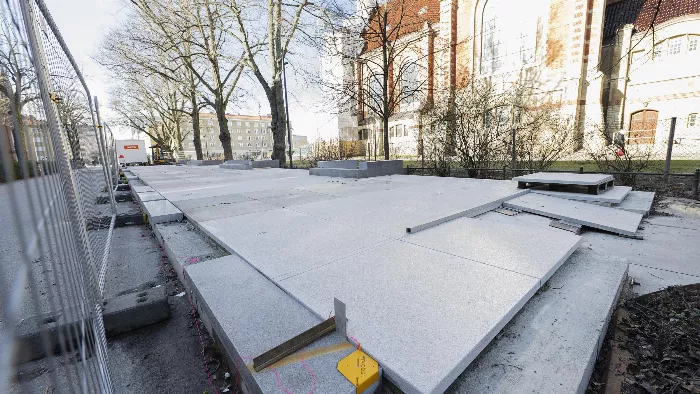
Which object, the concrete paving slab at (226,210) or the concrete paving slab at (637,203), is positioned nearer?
the concrete paving slab at (226,210)

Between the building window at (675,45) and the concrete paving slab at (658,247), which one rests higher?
the building window at (675,45)

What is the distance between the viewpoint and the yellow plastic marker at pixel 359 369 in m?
1.34

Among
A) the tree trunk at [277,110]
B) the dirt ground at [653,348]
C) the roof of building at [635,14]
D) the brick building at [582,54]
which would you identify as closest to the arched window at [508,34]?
the brick building at [582,54]

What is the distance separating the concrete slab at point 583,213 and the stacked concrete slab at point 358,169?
463cm

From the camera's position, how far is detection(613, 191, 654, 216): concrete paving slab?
463cm

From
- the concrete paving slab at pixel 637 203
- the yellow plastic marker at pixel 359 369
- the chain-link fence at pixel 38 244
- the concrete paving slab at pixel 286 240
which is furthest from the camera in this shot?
the concrete paving slab at pixel 637 203

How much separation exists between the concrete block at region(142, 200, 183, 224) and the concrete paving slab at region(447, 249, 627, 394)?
4.04 m

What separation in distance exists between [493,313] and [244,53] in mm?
18408

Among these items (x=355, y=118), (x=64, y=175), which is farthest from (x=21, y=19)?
(x=355, y=118)

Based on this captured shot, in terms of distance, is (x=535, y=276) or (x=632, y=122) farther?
(x=632, y=122)

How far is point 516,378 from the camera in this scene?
153 cm

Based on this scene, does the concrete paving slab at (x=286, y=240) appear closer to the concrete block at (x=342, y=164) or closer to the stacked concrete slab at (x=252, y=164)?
the concrete block at (x=342, y=164)

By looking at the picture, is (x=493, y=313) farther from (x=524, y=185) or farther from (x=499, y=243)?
(x=524, y=185)

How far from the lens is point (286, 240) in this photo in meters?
3.15
